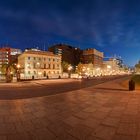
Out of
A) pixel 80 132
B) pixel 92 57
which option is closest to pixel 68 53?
pixel 92 57

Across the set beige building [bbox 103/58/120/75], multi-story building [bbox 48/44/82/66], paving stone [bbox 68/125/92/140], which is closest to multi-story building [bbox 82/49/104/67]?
beige building [bbox 103/58/120/75]

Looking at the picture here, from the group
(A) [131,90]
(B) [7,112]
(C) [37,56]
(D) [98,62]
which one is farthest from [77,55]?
(B) [7,112]

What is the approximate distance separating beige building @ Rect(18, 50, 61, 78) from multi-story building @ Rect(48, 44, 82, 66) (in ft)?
167

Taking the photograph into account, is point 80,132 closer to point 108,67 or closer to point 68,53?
point 68,53

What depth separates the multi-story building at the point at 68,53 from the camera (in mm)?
131675

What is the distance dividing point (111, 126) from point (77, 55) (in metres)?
136

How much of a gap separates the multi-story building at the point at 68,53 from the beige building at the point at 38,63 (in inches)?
2005

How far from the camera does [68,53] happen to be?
136 metres

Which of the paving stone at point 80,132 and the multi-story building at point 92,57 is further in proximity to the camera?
A: the multi-story building at point 92,57

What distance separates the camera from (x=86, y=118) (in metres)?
6.91

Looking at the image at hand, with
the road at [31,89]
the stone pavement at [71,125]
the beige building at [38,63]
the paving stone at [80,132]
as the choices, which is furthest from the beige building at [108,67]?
the paving stone at [80,132]

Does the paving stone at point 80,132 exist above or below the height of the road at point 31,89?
below

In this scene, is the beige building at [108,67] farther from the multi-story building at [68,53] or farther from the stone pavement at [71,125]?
the stone pavement at [71,125]

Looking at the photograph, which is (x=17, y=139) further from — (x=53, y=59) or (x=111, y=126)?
(x=53, y=59)
